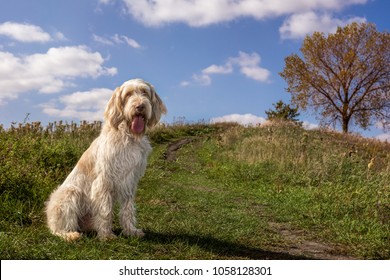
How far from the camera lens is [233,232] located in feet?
23.6

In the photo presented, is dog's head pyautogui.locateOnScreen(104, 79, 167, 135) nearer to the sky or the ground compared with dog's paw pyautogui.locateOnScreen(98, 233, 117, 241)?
nearer to the sky

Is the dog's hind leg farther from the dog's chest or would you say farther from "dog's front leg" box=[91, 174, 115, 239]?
the dog's chest

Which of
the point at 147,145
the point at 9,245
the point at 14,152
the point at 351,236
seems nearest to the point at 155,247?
the point at 147,145

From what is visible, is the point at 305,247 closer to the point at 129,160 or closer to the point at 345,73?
the point at 129,160

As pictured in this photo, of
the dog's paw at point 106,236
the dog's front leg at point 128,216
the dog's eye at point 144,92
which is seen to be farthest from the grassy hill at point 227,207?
the dog's eye at point 144,92

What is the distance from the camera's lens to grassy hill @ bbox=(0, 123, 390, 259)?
5883 millimetres

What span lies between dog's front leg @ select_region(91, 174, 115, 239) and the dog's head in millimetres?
788

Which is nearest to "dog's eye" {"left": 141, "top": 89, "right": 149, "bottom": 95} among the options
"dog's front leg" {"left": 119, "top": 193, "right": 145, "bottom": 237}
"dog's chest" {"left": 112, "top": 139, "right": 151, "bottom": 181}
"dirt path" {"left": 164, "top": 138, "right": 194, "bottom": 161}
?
"dog's chest" {"left": 112, "top": 139, "right": 151, "bottom": 181}

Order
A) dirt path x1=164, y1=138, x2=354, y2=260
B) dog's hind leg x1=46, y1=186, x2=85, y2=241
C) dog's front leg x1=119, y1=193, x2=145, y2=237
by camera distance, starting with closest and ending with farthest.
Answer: dog's hind leg x1=46, y1=186, x2=85, y2=241
dog's front leg x1=119, y1=193, x2=145, y2=237
dirt path x1=164, y1=138, x2=354, y2=260

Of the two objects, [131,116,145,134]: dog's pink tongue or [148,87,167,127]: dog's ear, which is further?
[148,87,167,127]: dog's ear

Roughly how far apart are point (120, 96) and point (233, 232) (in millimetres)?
2931

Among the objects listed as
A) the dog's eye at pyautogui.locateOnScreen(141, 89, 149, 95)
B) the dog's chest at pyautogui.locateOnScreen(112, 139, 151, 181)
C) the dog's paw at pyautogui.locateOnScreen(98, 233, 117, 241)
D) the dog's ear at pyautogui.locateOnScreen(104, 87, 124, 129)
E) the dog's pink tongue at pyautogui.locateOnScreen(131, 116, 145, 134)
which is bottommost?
the dog's paw at pyautogui.locateOnScreen(98, 233, 117, 241)

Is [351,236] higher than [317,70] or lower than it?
lower

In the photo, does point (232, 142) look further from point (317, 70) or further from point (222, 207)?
point (317, 70)
